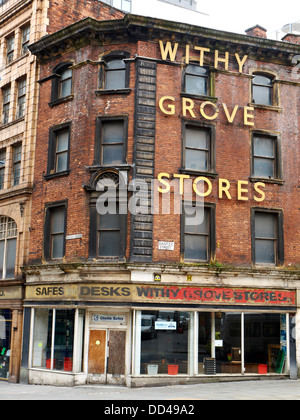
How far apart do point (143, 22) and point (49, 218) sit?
920cm

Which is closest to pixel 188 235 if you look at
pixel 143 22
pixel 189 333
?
pixel 189 333

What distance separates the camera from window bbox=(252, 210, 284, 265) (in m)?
22.1

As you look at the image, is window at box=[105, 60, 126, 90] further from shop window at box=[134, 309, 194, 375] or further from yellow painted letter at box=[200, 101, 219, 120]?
A: shop window at box=[134, 309, 194, 375]

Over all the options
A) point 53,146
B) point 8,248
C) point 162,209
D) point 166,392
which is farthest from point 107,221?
point 166,392

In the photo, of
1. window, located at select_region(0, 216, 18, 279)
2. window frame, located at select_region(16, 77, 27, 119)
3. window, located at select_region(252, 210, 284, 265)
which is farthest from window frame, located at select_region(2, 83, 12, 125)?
window, located at select_region(252, 210, 284, 265)

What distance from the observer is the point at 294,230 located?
22.6m

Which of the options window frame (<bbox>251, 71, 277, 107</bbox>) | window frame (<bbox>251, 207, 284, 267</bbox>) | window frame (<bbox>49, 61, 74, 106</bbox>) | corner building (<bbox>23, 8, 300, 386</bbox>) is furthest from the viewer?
window frame (<bbox>251, 71, 277, 107</bbox>)

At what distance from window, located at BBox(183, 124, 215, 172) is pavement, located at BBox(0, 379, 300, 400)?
877cm

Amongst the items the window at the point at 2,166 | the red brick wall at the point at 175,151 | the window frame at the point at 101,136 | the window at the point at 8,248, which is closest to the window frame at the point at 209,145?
the red brick wall at the point at 175,151

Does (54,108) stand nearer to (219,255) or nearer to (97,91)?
(97,91)

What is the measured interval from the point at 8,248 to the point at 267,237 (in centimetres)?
1235

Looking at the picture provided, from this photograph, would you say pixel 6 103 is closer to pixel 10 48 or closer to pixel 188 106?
pixel 10 48

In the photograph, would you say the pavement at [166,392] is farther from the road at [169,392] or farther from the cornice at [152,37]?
the cornice at [152,37]

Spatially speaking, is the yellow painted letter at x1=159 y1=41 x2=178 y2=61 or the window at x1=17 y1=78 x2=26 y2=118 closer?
the yellow painted letter at x1=159 y1=41 x2=178 y2=61
